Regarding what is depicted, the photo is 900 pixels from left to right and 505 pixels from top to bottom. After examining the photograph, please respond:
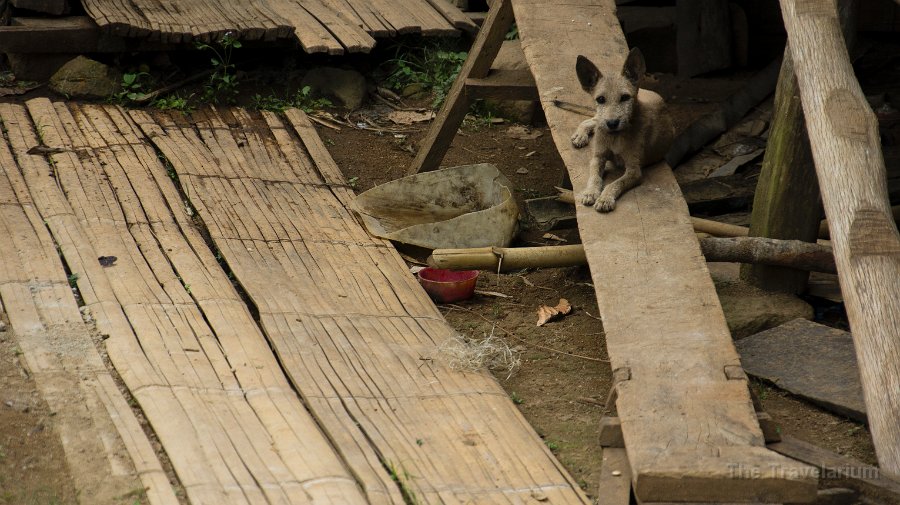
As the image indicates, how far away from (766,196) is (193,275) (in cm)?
333

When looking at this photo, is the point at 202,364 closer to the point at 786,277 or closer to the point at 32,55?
the point at 786,277

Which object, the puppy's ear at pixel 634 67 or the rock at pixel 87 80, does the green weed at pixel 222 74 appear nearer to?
the rock at pixel 87 80

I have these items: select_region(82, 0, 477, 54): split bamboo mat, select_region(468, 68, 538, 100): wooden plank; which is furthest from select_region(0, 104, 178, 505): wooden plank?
select_region(468, 68, 538, 100): wooden plank

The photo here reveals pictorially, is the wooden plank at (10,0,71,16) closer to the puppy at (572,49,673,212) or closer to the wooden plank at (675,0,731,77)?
the puppy at (572,49,673,212)

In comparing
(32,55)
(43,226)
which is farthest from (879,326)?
(32,55)

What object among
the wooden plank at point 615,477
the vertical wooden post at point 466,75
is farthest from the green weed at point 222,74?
the wooden plank at point 615,477

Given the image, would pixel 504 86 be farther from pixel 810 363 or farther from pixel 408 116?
pixel 810 363

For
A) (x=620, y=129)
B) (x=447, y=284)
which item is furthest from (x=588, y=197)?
(x=447, y=284)

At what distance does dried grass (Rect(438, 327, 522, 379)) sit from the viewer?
509cm

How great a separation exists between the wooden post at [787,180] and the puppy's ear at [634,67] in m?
0.97

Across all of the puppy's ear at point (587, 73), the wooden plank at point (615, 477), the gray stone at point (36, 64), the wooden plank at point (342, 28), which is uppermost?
the puppy's ear at point (587, 73)

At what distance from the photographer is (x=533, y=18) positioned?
22.5ft

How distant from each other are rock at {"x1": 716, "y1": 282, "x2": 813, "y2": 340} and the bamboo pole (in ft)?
1.14

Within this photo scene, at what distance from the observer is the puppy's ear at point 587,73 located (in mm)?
5324
